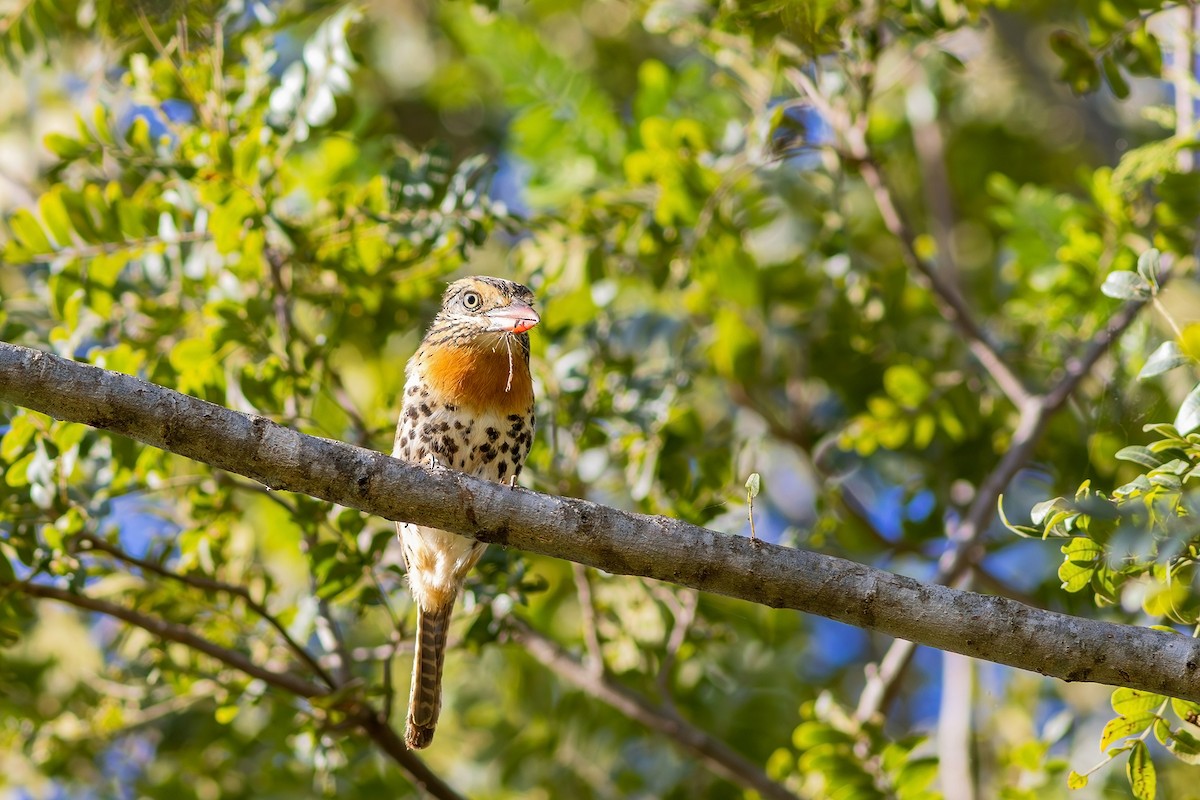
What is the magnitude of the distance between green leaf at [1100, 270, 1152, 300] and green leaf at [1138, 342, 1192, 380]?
0.15 m

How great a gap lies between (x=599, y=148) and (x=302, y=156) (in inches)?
51.3

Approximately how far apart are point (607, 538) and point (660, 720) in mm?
1691

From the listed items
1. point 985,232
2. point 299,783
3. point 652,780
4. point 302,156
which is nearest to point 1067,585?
point 652,780

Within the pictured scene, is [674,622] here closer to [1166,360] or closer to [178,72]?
[1166,360]

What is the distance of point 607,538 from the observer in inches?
123

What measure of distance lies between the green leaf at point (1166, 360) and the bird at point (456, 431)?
194cm

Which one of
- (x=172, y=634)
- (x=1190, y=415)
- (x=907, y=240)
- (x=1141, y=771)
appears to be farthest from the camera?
(x=907, y=240)

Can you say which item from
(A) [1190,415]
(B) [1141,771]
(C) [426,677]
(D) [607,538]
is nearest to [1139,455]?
(A) [1190,415]

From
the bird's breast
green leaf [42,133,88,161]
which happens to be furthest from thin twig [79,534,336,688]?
green leaf [42,133,88,161]

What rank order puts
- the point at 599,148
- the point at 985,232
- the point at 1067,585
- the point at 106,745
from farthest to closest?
the point at 985,232, the point at 599,148, the point at 106,745, the point at 1067,585

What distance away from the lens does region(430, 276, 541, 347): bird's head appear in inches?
175

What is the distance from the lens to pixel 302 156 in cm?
585

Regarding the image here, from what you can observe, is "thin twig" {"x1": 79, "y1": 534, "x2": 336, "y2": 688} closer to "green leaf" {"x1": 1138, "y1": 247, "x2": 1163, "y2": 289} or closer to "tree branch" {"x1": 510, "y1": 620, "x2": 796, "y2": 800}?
"tree branch" {"x1": 510, "y1": 620, "x2": 796, "y2": 800}

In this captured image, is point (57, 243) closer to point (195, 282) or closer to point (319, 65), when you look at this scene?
point (195, 282)
